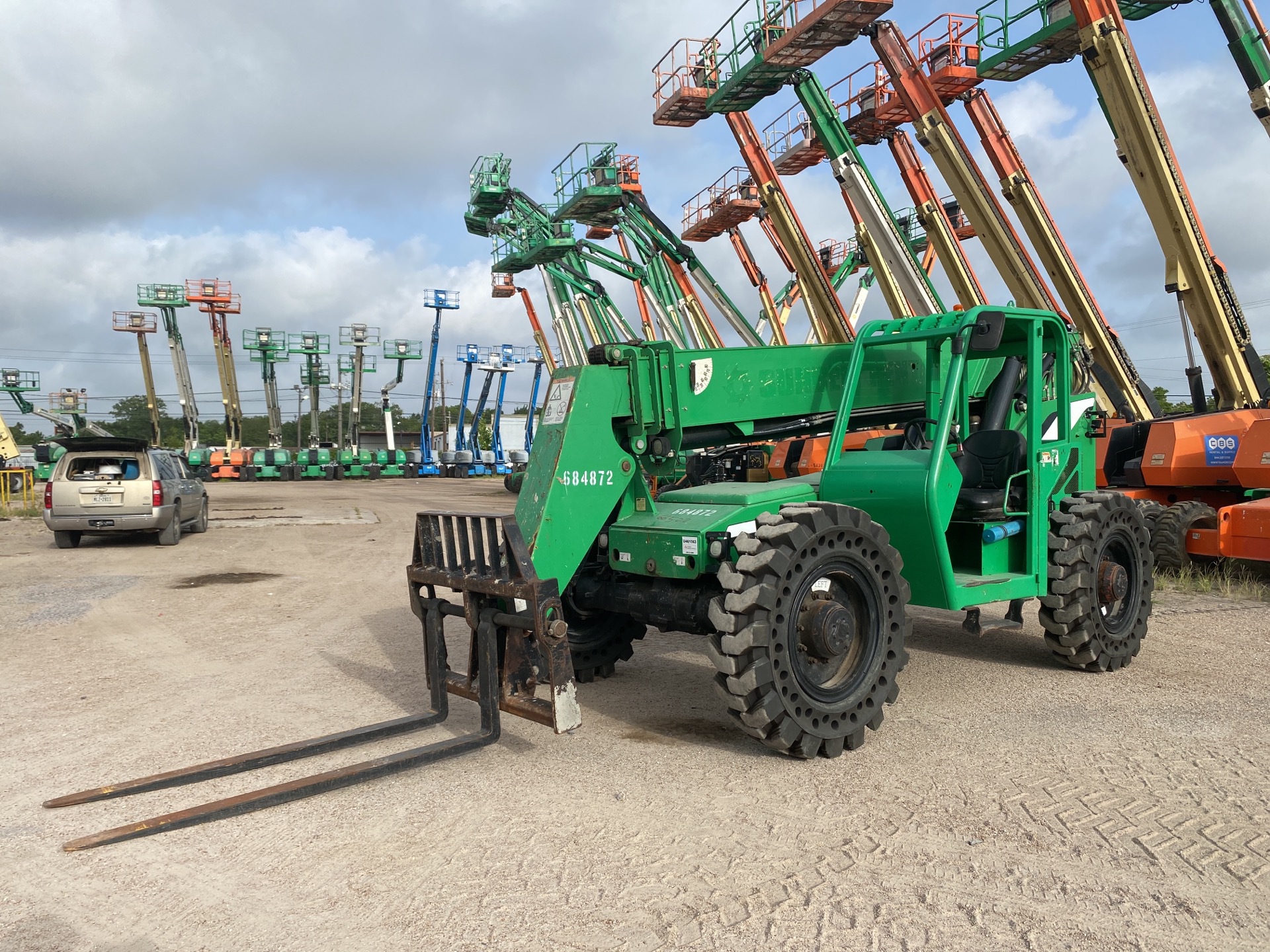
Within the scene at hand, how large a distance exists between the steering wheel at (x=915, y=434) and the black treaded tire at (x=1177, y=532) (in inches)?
217

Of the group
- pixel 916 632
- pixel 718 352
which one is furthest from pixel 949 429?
pixel 916 632

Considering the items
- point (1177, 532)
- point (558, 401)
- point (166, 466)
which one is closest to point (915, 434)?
point (558, 401)

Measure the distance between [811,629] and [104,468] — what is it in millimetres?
15051

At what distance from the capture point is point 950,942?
132 inches

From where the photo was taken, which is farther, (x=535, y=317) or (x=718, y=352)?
(x=535, y=317)

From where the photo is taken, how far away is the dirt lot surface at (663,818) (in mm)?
3518

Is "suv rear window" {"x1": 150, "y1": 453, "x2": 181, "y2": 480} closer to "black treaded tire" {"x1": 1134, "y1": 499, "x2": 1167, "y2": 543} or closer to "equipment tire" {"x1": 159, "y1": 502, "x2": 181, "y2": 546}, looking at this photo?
"equipment tire" {"x1": 159, "y1": 502, "x2": 181, "y2": 546}

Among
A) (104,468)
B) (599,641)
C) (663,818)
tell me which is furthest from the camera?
(104,468)

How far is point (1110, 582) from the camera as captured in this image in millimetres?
7113

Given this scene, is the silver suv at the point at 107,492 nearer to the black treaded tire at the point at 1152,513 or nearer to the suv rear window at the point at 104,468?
the suv rear window at the point at 104,468

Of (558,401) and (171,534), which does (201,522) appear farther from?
(558,401)

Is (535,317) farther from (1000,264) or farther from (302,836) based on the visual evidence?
(302,836)

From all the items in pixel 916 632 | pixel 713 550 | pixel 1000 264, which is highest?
pixel 1000 264

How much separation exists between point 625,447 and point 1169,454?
9486mm
